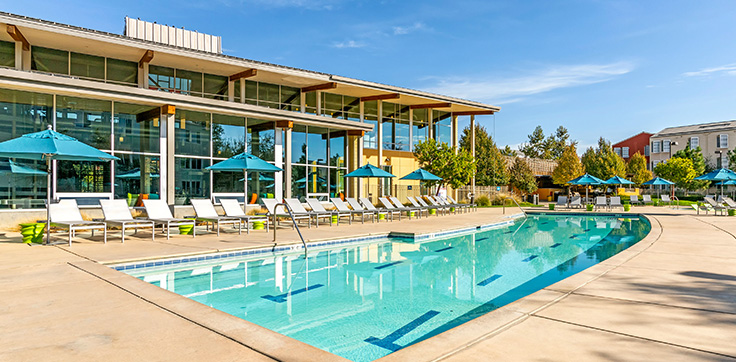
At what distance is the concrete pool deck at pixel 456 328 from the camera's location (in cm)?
293

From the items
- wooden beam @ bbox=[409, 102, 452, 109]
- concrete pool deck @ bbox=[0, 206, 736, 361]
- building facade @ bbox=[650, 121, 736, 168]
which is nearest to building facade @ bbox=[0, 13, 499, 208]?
wooden beam @ bbox=[409, 102, 452, 109]

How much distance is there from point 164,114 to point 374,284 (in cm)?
984

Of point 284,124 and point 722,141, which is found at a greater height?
point 722,141

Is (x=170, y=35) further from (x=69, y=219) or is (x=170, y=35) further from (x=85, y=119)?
(x=69, y=219)

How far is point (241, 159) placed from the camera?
40.5 ft

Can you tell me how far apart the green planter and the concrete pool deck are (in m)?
3.00

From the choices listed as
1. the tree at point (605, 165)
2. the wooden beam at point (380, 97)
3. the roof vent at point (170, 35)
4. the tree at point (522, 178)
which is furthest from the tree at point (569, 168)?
the roof vent at point (170, 35)

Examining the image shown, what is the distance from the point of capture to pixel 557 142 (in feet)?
192

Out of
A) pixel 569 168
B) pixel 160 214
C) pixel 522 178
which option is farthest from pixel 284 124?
pixel 569 168

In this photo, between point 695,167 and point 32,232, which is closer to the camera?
point 32,232

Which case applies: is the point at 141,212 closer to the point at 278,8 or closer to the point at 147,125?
the point at 147,125

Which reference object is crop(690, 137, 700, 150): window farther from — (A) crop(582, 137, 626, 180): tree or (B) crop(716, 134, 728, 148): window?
(A) crop(582, 137, 626, 180): tree

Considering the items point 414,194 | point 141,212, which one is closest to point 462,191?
point 414,194

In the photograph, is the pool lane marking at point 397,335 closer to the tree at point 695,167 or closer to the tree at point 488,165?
the tree at point 488,165
